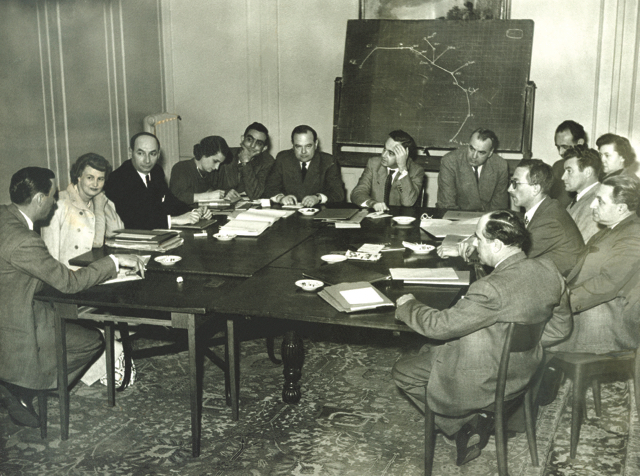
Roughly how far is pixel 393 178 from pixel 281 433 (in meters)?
2.65

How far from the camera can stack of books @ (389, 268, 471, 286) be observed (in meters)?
3.38

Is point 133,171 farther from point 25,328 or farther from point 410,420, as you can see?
point 410,420

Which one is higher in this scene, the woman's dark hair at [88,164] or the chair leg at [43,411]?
the woman's dark hair at [88,164]

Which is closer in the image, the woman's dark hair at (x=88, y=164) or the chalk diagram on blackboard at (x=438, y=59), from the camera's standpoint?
the woman's dark hair at (x=88, y=164)

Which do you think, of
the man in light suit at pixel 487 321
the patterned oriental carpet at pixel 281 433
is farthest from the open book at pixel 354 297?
the patterned oriental carpet at pixel 281 433

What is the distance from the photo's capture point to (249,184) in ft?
20.3

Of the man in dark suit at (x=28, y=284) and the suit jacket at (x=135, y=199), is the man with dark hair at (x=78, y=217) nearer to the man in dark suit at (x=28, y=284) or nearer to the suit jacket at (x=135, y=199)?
the suit jacket at (x=135, y=199)

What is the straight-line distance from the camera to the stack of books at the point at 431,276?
133 inches

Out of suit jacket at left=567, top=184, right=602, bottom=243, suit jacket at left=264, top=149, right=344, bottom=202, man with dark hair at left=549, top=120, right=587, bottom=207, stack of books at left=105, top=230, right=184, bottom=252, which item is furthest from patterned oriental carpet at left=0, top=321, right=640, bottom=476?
man with dark hair at left=549, top=120, right=587, bottom=207

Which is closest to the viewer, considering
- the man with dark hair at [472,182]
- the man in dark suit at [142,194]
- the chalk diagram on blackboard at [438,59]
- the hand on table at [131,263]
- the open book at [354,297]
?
the open book at [354,297]

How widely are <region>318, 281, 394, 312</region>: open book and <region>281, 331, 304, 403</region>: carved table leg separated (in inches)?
26.2

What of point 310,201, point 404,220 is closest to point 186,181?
point 310,201

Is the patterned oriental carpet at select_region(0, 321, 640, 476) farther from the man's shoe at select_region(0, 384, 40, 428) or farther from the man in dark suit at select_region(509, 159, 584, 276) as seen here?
the man in dark suit at select_region(509, 159, 584, 276)

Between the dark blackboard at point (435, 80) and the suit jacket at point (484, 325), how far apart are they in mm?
3874
